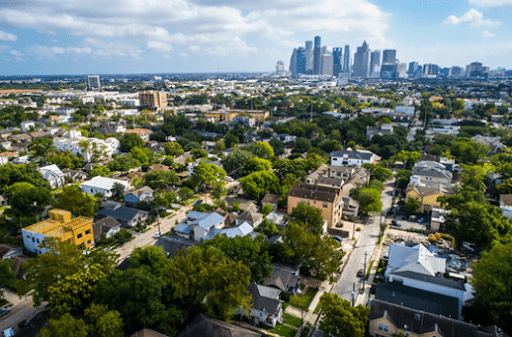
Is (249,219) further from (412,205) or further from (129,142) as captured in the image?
(129,142)

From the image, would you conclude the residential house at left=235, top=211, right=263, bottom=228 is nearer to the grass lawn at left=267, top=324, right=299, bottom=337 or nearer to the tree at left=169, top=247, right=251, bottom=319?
the tree at left=169, top=247, right=251, bottom=319

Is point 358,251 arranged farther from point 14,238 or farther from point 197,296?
point 14,238

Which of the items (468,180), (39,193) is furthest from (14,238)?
(468,180)

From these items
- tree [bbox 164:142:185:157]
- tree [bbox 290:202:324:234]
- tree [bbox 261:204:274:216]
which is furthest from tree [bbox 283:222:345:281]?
tree [bbox 164:142:185:157]

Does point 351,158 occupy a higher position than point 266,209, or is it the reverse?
point 351,158

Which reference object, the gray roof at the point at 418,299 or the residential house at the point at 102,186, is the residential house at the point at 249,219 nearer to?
the gray roof at the point at 418,299

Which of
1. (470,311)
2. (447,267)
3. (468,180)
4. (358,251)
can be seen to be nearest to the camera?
(470,311)

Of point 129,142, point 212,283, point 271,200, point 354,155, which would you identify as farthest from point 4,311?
point 354,155

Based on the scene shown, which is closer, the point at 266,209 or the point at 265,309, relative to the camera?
the point at 265,309
